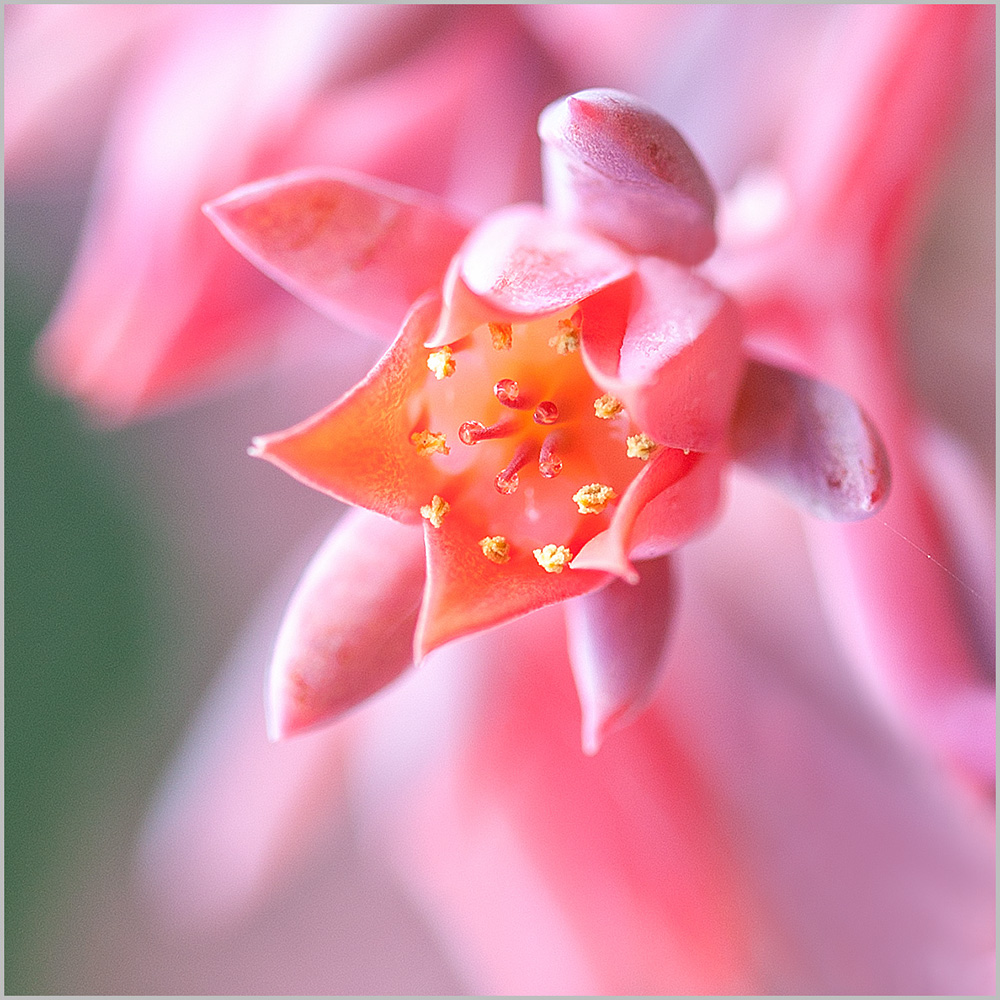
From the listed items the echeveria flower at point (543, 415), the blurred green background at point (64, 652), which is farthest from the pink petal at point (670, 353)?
the blurred green background at point (64, 652)

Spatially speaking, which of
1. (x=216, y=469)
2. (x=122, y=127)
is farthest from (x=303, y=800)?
(x=122, y=127)

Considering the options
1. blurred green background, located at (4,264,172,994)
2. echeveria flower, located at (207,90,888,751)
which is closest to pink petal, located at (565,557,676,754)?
echeveria flower, located at (207,90,888,751)

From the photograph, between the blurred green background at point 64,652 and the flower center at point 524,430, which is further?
the blurred green background at point 64,652

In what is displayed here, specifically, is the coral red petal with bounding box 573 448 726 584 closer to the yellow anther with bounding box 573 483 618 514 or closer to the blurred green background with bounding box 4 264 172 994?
the yellow anther with bounding box 573 483 618 514

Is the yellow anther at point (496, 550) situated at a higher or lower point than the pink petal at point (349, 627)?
higher

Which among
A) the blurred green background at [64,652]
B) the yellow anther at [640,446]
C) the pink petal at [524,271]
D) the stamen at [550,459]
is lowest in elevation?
the blurred green background at [64,652]

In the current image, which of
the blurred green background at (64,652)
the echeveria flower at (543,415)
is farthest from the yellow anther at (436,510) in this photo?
the blurred green background at (64,652)

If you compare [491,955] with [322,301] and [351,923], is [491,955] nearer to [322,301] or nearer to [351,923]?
[351,923]

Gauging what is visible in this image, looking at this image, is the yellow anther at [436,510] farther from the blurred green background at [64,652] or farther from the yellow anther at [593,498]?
the blurred green background at [64,652]
